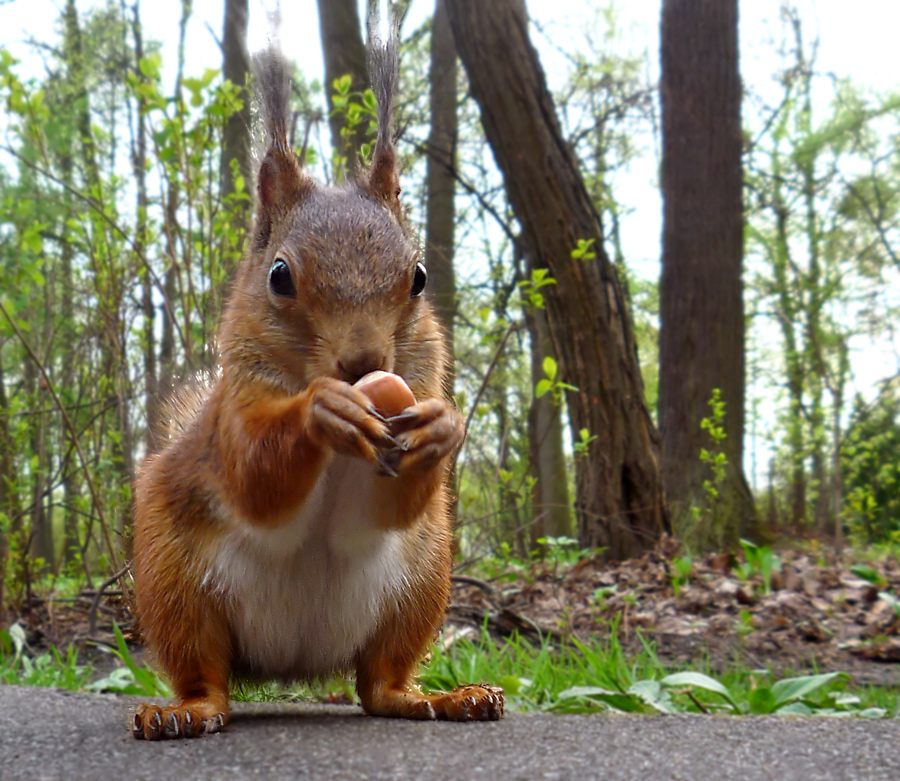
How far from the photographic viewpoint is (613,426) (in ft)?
14.4

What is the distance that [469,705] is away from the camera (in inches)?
65.7

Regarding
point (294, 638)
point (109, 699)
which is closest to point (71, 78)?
point (109, 699)

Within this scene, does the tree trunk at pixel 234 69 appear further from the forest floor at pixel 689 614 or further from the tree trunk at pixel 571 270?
the forest floor at pixel 689 614

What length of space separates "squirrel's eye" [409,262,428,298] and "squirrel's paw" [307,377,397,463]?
0.32m

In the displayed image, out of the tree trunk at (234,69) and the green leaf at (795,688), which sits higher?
the tree trunk at (234,69)

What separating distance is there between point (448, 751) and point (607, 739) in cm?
34

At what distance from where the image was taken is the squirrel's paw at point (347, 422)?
1.23 m

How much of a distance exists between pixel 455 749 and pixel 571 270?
125 inches

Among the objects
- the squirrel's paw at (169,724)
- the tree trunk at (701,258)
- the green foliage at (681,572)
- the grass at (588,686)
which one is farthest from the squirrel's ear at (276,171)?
the tree trunk at (701,258)

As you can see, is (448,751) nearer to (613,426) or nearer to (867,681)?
(867,681)

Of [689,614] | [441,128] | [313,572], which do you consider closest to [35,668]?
[313,572]

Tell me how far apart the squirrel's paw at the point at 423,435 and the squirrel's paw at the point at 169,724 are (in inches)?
22.8

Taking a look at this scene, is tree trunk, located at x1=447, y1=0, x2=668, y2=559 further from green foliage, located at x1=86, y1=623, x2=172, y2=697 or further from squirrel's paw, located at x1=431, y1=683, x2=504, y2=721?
squirrel's paw, located at x1=431, y1=683, x2=504, y2=721

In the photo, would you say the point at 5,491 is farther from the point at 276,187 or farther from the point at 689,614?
the point at 689,614
